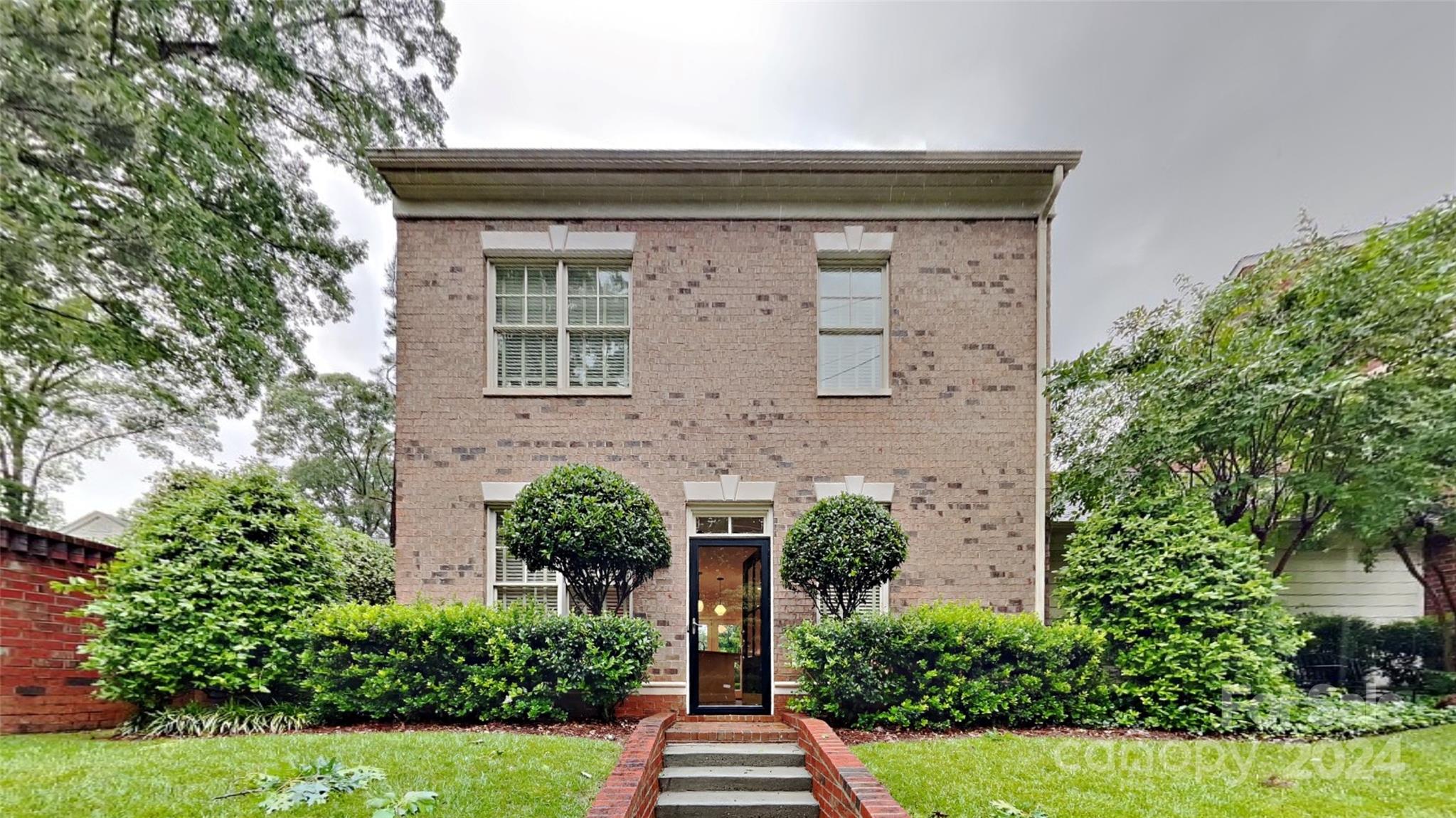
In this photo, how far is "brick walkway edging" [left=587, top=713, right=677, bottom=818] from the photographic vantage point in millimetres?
3504

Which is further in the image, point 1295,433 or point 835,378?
point 835,378

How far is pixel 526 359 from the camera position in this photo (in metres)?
7.03

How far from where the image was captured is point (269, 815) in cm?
328

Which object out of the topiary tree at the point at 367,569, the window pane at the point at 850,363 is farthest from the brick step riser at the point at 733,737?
the topiary tree at the point at 367,569

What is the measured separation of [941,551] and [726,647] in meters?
2.77

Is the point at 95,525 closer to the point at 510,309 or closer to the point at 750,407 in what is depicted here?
the point at 510,309

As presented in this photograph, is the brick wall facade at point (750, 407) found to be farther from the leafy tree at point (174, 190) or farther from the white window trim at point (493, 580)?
the leafy tree at point (174, 190)

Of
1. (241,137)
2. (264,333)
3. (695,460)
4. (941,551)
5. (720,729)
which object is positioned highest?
(241,137)

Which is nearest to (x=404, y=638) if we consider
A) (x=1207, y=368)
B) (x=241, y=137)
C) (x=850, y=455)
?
(x=850, y=455)

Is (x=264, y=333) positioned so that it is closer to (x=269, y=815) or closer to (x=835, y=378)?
(x=269, y=815)

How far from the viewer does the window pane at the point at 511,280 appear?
7.08m

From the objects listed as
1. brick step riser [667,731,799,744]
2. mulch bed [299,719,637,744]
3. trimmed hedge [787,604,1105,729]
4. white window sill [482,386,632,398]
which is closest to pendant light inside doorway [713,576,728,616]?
trimmed hedge [787,604,1105,729]

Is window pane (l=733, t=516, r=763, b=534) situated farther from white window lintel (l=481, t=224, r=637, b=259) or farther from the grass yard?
white window lintel (l=481, t=224, r=637, b=259)

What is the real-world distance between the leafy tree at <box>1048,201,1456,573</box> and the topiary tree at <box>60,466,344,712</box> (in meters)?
8.55
